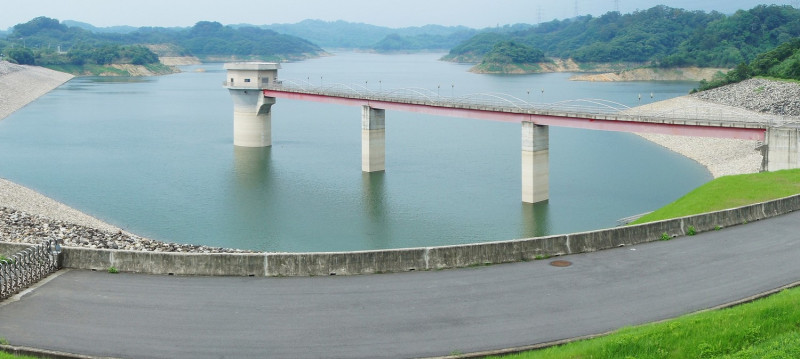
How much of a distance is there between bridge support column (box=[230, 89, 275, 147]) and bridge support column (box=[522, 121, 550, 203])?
34.4m

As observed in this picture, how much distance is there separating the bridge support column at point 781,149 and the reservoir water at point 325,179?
24.3 ft

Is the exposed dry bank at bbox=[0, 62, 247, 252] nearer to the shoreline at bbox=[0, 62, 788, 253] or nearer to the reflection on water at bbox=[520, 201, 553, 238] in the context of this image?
the shoreline at bbox=[0, 62, 788, 253]

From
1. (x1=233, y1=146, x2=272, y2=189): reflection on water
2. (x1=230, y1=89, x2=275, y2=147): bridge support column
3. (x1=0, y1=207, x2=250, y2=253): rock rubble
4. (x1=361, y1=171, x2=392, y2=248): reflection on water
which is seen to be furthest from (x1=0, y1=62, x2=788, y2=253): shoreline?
(x1=230, y1=89, x2=275, y2=147): bridge support column

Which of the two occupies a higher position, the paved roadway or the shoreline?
the paved roadway

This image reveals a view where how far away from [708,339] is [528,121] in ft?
127

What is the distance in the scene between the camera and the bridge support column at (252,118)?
265 ft

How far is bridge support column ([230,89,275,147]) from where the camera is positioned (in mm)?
80688

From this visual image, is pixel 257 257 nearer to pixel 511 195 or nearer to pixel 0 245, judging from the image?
pixel 0 245

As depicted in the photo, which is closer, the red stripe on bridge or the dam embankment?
the dam embankment

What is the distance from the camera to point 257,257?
21.3m

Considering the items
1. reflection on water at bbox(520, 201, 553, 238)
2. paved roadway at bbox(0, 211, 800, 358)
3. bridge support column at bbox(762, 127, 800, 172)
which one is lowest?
reflection on water at bbox(520, 201, 553, 238)

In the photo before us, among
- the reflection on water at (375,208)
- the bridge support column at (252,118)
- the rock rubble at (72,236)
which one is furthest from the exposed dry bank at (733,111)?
the bridge support column at (252,118)

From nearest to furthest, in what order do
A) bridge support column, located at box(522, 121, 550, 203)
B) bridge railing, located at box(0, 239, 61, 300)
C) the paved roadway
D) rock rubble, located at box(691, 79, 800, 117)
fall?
the paved roadway < bridge railing, located at box(0, 239, 61, 300) < bridge support column, located at box(522, 121, 550, 203) < rock rubble, located at box(691, 79, 800, 117)

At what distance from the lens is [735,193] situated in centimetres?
3566
